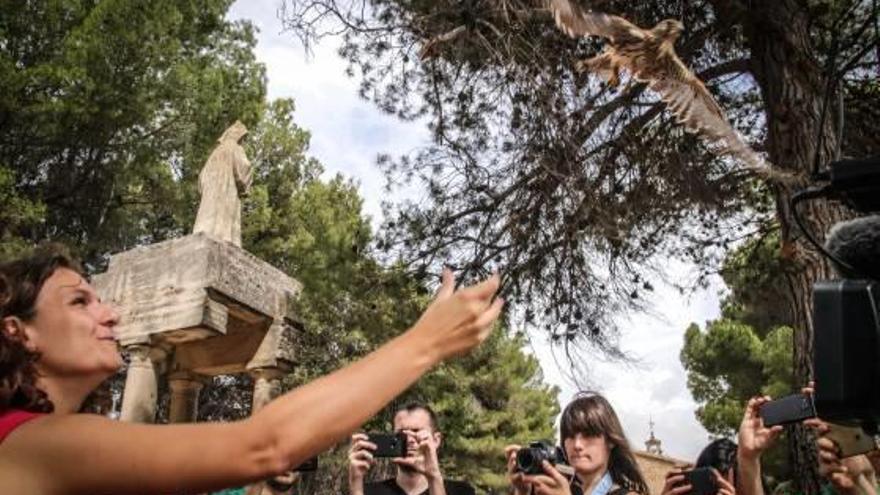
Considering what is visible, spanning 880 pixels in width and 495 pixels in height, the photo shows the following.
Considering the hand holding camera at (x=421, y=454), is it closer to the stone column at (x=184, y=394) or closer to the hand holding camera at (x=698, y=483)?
the hand holding camera at (x=698, y=483)

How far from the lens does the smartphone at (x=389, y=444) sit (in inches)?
125

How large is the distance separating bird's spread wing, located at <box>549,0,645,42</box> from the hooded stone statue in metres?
4.19

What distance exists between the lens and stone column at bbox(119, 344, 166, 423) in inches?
280

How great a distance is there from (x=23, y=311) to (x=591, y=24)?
3412mm

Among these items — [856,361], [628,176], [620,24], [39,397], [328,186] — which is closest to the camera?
[856,361]

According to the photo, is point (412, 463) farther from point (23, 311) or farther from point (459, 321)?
point (459, 321)

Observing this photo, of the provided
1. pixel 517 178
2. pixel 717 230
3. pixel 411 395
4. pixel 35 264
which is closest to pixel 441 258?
pixel 517 178

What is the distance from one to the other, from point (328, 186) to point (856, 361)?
2091cm

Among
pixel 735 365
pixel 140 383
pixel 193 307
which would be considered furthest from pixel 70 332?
pixel 735 365

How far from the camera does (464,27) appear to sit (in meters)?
5.47

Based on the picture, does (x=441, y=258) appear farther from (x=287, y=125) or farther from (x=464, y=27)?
(x=287, y=125)

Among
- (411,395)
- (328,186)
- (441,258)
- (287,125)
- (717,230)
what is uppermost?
(287,125)

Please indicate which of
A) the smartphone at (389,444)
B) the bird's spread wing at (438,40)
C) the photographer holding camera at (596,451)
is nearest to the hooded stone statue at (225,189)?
the bird's spread wing at (438,40)

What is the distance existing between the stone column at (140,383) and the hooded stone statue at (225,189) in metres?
1.26
